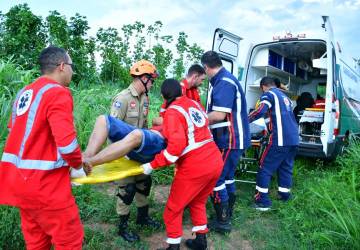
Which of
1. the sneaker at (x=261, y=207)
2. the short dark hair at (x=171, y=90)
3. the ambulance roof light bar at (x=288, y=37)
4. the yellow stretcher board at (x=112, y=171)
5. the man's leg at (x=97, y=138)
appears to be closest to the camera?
the yellow stretcher board at (x=112, y=171)

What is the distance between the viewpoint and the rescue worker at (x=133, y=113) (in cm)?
376

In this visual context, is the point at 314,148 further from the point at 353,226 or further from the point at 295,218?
the point at 353,226

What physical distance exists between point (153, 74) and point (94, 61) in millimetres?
6636

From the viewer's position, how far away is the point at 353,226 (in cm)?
348

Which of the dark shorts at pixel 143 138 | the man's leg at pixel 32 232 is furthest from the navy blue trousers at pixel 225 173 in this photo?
the man's leg at pixel 32 232

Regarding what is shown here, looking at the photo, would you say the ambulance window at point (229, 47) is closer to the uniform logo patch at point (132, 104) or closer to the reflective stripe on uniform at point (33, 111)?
the uniform logo patch at point (132, 104)

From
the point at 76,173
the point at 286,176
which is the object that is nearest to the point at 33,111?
the point at 76,173

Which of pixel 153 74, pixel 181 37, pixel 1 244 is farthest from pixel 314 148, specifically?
pixel 181 37

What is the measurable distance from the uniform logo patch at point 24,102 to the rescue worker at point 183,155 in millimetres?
1158

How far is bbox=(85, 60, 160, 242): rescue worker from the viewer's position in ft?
12.3

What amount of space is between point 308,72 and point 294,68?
992 mm

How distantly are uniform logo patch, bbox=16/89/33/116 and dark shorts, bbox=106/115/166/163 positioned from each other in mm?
880

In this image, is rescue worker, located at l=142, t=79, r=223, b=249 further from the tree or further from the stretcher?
the tree

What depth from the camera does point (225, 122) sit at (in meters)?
4.20
